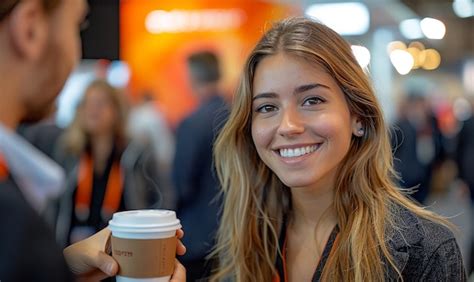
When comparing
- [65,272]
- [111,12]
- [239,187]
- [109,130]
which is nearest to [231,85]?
[109,130]

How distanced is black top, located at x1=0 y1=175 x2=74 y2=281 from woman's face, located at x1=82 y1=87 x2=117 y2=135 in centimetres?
289

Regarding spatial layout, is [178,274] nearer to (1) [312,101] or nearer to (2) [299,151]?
(2) [299,151]

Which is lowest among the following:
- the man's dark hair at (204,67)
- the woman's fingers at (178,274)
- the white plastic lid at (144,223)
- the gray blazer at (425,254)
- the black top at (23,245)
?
the gray blazer at (425,254)

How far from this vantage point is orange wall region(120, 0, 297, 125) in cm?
709

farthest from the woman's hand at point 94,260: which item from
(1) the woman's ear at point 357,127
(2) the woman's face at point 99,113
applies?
(2) the woman's face at point 99,113

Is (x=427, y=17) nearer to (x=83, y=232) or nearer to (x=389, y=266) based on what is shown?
(x=83, y=232)

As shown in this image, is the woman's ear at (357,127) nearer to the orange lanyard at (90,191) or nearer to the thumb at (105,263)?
the thumb at (105,263)

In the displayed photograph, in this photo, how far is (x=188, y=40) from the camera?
7.25 meters

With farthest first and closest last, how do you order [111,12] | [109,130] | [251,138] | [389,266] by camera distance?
[109,130], [251,138], [389,266], [111,12]

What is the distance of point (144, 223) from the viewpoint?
121 cm

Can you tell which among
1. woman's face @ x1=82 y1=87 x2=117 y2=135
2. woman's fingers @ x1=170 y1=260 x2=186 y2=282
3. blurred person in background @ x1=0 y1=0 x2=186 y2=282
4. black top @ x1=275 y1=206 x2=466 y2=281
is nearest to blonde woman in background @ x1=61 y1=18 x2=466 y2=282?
black top @ x1=275 y1=206 x2=466 y2=281

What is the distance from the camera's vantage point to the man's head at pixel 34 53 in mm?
793

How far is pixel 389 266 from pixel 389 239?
7 centimetres

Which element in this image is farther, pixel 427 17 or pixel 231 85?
pixel 427 17
